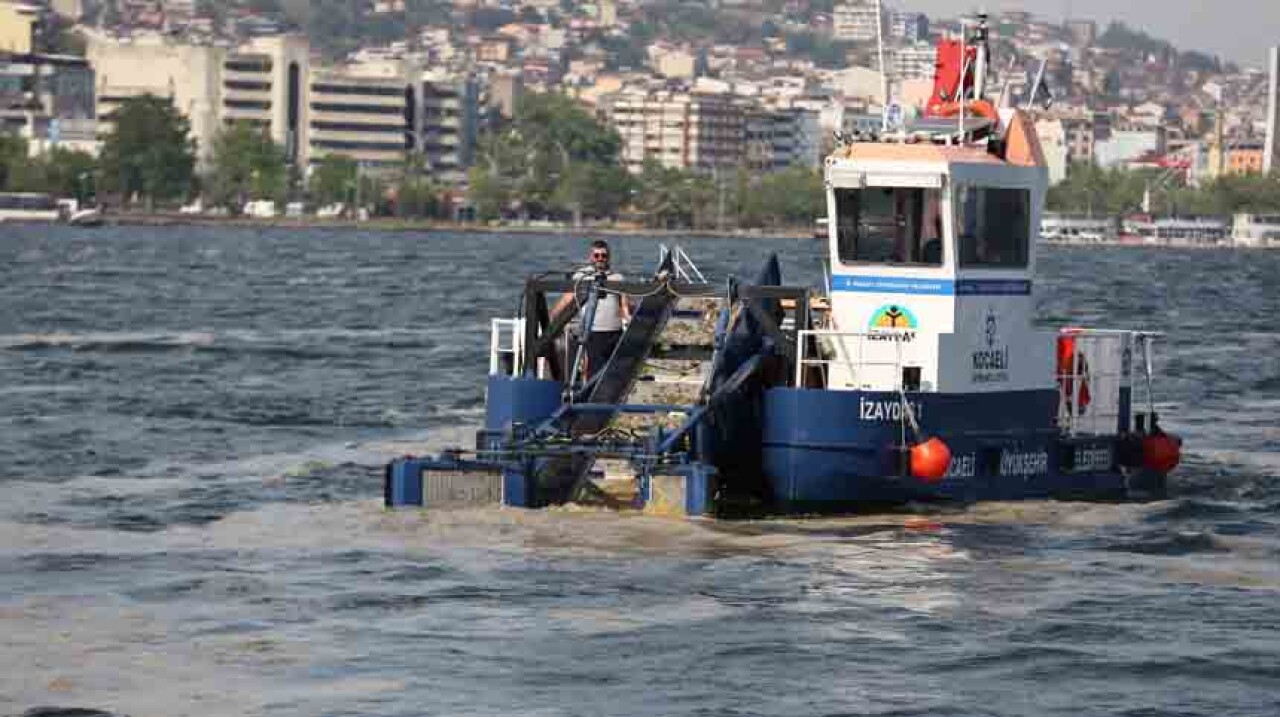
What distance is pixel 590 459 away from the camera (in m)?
29.8

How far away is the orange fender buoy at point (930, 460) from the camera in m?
30.1

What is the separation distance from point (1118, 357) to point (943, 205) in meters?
5.21

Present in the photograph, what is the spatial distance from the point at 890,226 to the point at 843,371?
5.34 feet

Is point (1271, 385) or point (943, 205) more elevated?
point (943, 205)

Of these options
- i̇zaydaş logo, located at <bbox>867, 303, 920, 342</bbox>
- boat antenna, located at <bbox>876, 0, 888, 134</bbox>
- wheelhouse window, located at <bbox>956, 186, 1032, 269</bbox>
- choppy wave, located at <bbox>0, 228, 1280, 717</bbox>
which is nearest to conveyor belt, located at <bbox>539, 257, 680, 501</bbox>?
choppy wave, located at <bbox>0, 228, 1280, 717</bbox>

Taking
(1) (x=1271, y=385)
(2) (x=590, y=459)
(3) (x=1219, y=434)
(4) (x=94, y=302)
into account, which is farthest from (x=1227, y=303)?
(2) (x=590, y=459)

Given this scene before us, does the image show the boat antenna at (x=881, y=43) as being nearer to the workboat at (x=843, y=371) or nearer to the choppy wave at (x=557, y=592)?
the workboat at (x=843, y=371)

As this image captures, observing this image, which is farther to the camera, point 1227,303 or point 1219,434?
point 1227,303

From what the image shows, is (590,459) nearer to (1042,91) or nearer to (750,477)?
(750,477)

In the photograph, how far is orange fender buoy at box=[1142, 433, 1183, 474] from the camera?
35.3m

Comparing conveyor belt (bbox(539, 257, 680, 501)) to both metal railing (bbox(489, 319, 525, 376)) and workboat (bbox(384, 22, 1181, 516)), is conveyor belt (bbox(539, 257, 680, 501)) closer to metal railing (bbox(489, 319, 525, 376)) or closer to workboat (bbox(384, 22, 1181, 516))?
workboat (bbox(384, 22, 1181, 516))

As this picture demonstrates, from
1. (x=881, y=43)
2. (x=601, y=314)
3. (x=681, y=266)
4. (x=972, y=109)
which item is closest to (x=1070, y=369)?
(x=972, y=109)

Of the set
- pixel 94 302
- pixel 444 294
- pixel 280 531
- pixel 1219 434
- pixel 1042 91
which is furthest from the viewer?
pixel 444 294

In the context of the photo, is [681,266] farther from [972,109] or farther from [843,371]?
[972,109]
